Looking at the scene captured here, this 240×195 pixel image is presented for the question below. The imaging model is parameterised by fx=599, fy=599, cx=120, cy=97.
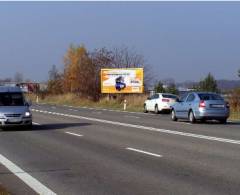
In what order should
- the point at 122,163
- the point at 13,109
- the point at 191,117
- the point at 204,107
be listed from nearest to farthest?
the point at 122,163
the point at 13,109
the point at 204,107
the point at 191,117

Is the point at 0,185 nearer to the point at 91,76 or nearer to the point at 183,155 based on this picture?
the point at 183,155

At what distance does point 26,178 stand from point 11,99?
1390cm

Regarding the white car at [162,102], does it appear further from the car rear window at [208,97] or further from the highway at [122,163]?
the highway at [122,163]

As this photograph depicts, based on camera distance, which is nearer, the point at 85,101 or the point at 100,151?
the point at 100,151

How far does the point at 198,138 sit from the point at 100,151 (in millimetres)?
4757

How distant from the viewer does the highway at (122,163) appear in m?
10.0

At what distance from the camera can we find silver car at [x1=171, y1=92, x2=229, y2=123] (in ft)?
91.6

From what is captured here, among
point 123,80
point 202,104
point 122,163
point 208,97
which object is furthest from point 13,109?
point 123,80

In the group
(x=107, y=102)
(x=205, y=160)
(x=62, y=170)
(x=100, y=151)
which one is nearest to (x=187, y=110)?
(x=100, y=151)

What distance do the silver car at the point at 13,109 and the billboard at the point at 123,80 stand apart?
35.9m

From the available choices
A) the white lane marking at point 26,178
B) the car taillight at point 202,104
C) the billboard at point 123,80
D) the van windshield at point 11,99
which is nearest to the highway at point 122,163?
the white lane marking at point 26,178

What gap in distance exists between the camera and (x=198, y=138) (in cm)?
1939

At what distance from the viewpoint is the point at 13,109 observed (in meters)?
23.6

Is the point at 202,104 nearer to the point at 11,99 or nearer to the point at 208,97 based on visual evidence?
the point at 208,97
